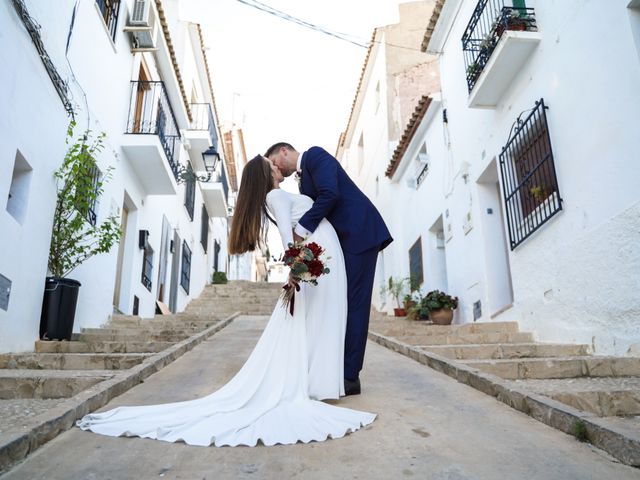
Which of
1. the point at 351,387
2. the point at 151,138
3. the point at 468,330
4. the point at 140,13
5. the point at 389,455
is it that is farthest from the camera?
the point at 140,13

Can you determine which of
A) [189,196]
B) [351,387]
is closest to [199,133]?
[189,196]

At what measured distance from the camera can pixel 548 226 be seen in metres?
6.11

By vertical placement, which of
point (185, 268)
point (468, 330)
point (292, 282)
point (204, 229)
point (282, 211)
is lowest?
point (468, 330)

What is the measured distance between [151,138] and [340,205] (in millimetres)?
6925

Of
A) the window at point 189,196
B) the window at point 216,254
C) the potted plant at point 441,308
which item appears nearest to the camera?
the potted plant at point 441,308

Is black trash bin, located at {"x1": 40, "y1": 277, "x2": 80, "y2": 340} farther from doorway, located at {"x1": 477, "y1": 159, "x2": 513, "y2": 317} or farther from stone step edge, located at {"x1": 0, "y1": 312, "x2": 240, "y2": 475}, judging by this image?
doorway, located at {"x1": 477, "y1": 159, "x2": 513, "y2": 317}

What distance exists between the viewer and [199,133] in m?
14.6

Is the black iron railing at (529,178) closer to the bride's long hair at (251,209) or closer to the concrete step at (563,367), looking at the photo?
the concrete step at (563,367)

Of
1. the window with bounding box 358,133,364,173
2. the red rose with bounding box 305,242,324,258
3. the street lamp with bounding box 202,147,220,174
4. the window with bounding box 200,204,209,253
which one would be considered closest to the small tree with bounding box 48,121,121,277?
the red rose with bounding box 305,242,324,258

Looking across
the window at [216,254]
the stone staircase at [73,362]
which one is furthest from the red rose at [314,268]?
the window at [216,254]

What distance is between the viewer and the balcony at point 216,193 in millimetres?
18031

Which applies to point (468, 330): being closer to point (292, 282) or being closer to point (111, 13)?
point (292, 282)

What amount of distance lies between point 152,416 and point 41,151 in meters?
4.29

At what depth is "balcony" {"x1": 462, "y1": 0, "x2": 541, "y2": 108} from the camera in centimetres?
657
